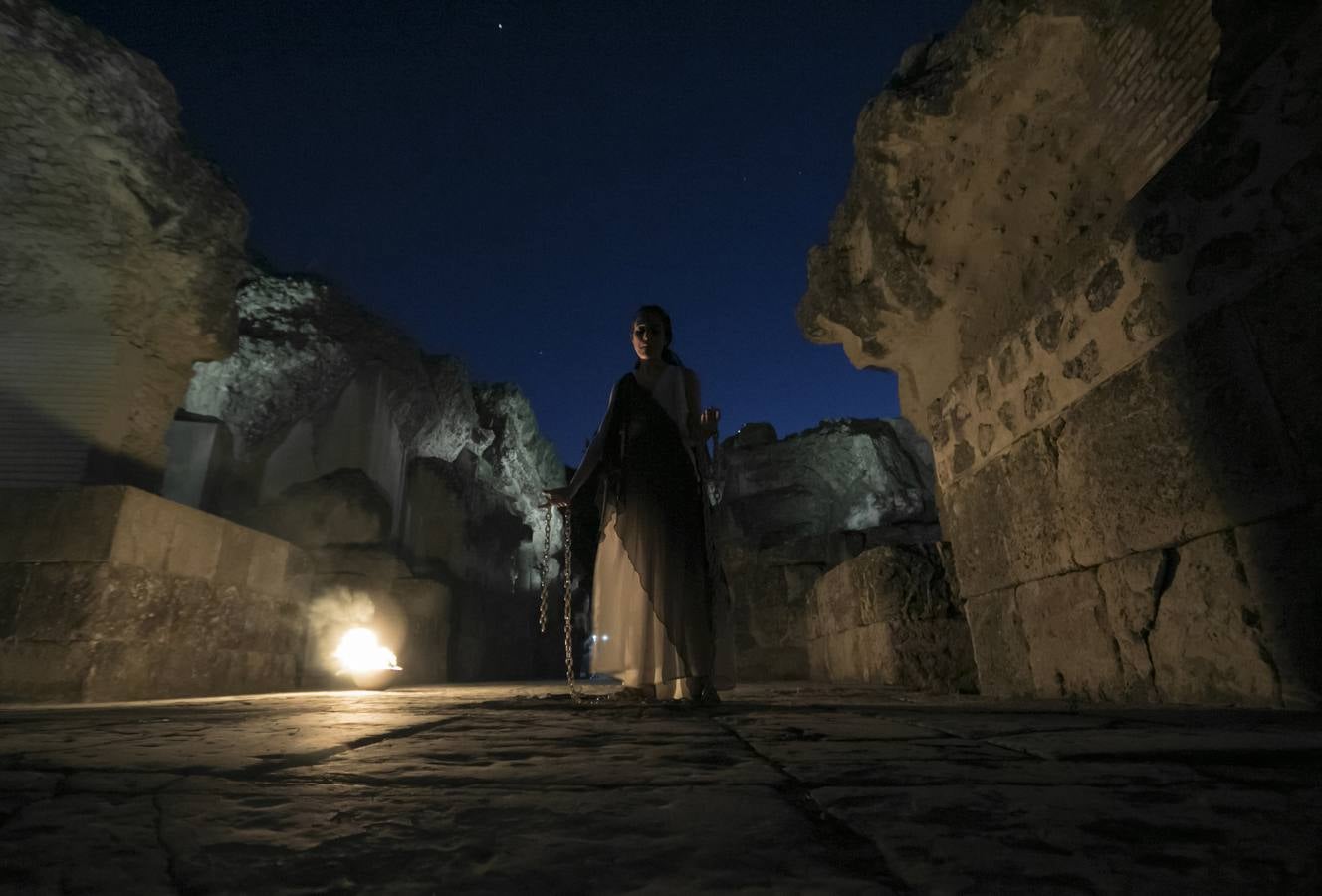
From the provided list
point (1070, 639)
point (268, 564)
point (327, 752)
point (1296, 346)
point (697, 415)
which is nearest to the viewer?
point (327, 752)

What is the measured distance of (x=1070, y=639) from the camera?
8.91 feet

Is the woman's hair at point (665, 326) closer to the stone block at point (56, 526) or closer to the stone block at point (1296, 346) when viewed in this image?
the stone block at point (1296, 346)

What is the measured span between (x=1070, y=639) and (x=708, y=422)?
193 centimetres

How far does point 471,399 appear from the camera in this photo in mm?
14836

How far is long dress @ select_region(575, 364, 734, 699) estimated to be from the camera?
3.10 meters

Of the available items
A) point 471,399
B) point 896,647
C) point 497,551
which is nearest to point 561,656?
point 497,551

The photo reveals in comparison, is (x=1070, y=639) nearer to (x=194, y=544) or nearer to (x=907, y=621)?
(x=907, y=621)

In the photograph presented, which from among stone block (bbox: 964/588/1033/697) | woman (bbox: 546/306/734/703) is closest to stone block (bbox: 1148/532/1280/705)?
stone block (bbox: 964/588/1033/697)

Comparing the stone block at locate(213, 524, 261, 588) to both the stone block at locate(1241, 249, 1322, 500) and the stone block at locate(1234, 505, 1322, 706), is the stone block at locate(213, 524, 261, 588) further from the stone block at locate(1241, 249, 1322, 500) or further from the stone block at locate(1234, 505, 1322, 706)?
the stone block at locate(1241, 249, 1322, 500)

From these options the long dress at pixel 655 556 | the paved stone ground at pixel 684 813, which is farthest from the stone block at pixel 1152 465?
the long dress at pixel 655 556

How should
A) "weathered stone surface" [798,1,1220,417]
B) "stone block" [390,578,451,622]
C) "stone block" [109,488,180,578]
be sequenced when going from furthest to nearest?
"stone block" [390,578,451,622] → "stone block" [109,488,180,578] → "weathered stone surface" [798,1,1220,417]

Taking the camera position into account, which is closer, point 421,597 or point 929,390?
point 929,390

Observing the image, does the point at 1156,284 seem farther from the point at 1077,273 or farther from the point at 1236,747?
the point at 1236,747

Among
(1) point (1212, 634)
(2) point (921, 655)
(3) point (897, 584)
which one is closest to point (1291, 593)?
(1) point (1212, 634)
